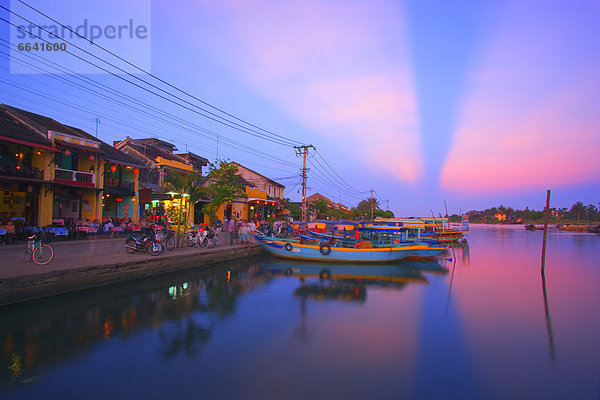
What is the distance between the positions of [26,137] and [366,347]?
17.2 metres

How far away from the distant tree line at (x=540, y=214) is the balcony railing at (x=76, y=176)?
456 ft

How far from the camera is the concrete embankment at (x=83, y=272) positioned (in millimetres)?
8016

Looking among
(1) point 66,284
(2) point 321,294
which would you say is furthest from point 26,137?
(2) point 321,294

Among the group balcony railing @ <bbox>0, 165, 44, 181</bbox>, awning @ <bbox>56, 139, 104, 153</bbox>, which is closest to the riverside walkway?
balcony railing @ <bbox>0, 165, 44, 181</bbox>

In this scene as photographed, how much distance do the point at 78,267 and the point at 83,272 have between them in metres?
0.20

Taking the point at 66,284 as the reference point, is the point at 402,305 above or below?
below

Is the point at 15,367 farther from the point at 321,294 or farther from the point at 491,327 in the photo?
the point at 491,327

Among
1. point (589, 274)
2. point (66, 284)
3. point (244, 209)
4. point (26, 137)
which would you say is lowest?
point (589, 274)

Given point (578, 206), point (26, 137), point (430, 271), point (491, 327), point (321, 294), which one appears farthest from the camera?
point (578, 206)

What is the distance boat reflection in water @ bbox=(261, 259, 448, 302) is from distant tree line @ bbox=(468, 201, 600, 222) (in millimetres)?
126892

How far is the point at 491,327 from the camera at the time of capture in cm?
836

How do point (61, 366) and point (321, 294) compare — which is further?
point (321, 294)

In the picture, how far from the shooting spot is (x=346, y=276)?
14.7 meters

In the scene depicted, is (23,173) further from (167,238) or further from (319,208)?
(319,208)
